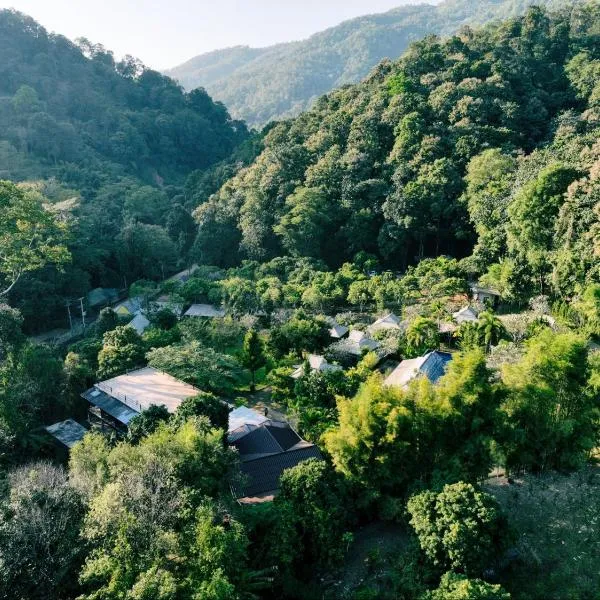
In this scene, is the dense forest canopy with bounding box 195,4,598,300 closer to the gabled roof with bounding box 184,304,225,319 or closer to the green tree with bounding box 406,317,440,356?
the green tree with bounding box 406,317,440,356

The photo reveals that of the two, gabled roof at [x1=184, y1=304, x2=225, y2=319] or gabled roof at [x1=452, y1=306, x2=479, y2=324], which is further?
gabled roof at [x1=184, y1=304, x2=225, y2=319]

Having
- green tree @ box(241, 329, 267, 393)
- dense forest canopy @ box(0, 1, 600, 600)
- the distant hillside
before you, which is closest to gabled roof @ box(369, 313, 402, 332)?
dense forest canopy @ box(0, 1, 600, 600)

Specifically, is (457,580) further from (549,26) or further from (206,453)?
(549,26)

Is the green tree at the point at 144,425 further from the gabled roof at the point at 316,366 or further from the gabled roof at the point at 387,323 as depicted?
the gabled roof at the point at 387,323

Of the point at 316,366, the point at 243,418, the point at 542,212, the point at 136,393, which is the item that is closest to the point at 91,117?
the point at 136,393

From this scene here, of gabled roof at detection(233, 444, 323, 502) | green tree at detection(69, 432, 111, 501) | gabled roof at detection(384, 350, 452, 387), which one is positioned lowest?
gabled roof at detection(384, 350, 452, 387)

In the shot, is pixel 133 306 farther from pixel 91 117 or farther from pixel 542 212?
pixel 91 117

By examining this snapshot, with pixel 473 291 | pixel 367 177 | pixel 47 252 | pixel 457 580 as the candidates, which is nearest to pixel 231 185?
pixel 367 177

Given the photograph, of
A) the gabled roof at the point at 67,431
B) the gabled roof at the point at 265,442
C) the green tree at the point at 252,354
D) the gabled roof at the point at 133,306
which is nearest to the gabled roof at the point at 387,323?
the green tree at the point at 252,354
